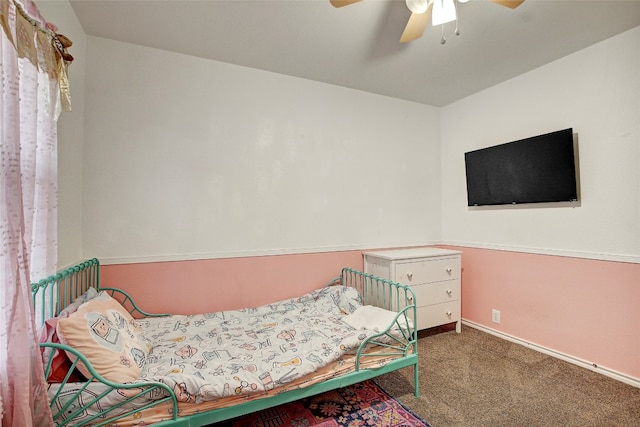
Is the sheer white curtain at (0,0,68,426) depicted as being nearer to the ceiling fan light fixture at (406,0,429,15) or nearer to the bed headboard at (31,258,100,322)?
the bed headboard at (31,258,100,322)

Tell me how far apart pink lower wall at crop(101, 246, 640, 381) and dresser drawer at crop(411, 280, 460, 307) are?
357 millimetres

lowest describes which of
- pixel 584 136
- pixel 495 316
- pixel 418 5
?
pixel 495 316

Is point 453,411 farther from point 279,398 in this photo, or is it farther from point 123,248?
point 123,248

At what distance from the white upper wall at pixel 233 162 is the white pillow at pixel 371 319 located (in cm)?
79

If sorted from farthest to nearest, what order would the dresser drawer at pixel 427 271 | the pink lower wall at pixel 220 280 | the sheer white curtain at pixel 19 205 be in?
the dresser drawer at pixel 427 271 → the pink lower wall at pixel 220 280 → the sheer white curtain at pixel 19 205

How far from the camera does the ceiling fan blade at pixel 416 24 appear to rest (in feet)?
5.66

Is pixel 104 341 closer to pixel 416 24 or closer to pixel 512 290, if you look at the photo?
pixel 416 24

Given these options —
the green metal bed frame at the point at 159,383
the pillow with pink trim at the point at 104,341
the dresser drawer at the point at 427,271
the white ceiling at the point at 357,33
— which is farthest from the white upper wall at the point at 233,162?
the pillow with pink trim at the point at 104,341

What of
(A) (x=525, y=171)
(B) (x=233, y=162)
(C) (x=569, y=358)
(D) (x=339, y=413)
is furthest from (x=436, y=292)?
(B) (x=233, y=162)

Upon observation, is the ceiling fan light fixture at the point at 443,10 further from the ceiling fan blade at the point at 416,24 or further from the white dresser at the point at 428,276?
the white dresser at the point at 428,276

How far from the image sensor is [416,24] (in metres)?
1.79

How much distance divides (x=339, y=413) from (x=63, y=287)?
1.82m

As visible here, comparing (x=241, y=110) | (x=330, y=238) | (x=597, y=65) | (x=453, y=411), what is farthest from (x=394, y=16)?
(x=453, y=411)

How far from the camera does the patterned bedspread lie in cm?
149
